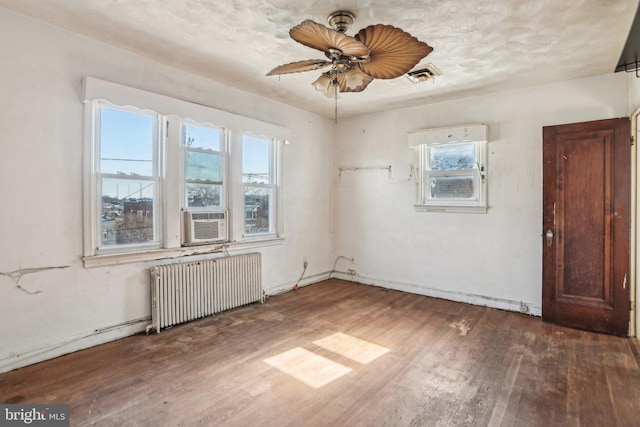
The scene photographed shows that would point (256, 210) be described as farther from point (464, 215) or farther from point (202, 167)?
point (464, 215)

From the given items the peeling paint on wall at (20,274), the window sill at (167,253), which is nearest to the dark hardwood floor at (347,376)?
the peeling paint on wall at (20,274)

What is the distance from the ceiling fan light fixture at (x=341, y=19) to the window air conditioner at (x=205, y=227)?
2.39m

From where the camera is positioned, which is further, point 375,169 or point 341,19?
point 375,169

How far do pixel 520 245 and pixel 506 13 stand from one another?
2639 millimetres

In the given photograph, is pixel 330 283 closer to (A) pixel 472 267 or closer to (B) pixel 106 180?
(A) pixel 472 267

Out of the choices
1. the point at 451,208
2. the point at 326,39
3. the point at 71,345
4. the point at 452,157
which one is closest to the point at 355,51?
the point at 326,39

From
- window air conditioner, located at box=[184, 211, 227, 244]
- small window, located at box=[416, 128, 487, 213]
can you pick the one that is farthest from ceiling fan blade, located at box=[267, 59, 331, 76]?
small window, located at box=[416, 128, 487, 213]

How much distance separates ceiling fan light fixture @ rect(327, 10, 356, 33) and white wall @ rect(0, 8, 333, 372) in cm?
195

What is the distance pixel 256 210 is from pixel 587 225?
380 cm

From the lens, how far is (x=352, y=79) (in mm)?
2508

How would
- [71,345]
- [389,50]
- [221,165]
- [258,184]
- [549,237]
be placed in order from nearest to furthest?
1. [389,50]
2. [71,345]
3. [549,237]
4. [221,165]
5. [258,184]

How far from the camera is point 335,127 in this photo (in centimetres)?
560

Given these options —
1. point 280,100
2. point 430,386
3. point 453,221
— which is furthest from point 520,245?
point 280,100

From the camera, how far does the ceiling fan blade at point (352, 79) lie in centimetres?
244
